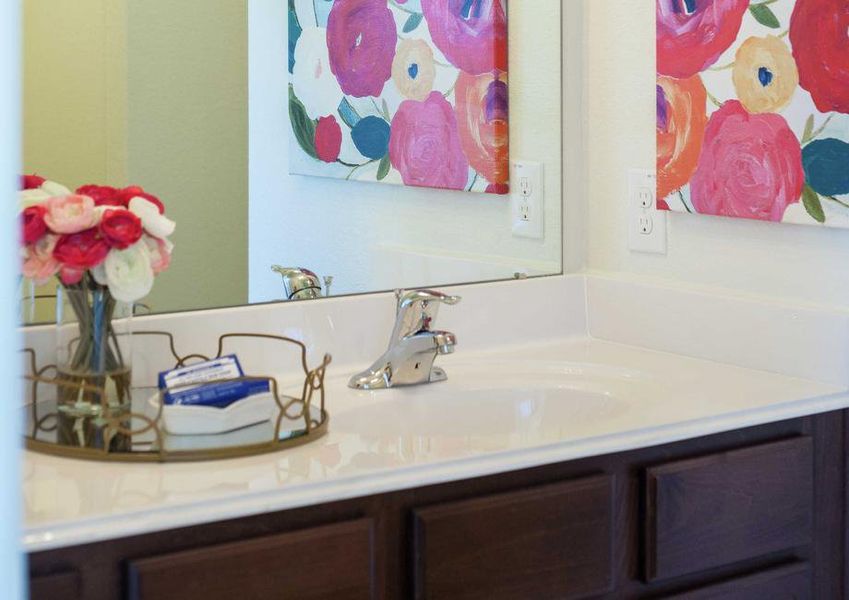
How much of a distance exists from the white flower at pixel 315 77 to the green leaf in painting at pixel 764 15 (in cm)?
62

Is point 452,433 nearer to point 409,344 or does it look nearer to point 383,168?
point 409,344

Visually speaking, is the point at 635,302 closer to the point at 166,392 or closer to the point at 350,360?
the point at 350,360

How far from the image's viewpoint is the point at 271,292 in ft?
6.01

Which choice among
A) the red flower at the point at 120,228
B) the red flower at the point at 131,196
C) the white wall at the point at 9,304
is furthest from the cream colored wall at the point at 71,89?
the white wall at the point at 9,304

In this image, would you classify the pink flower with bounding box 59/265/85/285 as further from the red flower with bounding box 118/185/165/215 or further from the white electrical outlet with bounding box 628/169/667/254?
the white electrical outlet with bounding box 628/169/667/254

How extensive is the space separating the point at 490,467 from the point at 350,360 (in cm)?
51

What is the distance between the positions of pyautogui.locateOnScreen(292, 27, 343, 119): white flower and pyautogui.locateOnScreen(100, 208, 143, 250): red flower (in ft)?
1.56

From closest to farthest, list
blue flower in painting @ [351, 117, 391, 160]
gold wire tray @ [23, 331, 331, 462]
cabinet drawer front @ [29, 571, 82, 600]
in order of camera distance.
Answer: cabinet drawer front @ [29, 571, 82, 600], gold wire tray @ [23, 331, 331, 462], blue flower in painting @ [351, 117, 391, 160]

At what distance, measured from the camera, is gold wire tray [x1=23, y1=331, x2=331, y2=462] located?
138 centimetres

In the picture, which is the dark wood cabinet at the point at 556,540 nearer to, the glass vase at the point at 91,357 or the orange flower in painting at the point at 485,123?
the glass vase at the point at 91,357

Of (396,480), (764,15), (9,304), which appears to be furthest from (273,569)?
(764,15)

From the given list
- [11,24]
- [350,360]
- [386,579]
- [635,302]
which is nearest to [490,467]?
[386,579]

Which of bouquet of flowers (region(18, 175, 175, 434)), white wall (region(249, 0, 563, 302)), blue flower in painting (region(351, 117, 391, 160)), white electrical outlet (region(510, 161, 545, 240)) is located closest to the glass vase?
bouquet of flowers (region(18, 175, 175, 434))

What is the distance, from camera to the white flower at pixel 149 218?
4.86ft
